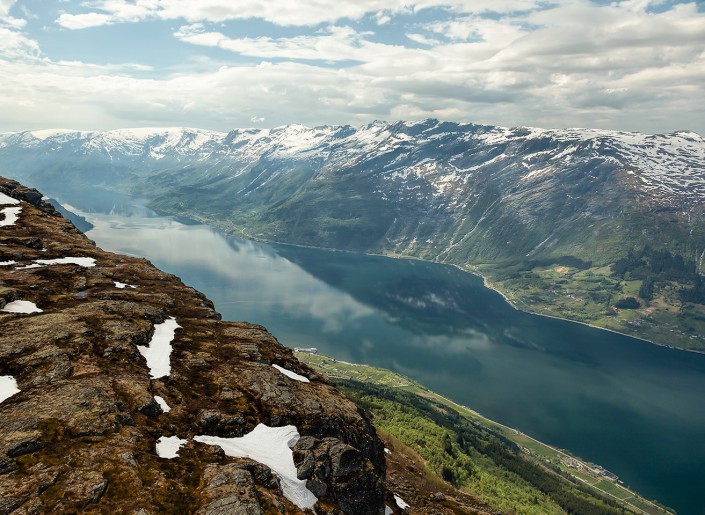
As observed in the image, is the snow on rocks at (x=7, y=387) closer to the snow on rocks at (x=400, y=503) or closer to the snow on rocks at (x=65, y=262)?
the snow on rocks at (x=400, y=503)

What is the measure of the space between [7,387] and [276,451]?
21.9 metres

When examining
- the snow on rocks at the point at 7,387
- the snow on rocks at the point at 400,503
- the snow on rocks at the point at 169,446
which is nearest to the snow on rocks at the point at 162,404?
the snow on rocks at the point at 169,446

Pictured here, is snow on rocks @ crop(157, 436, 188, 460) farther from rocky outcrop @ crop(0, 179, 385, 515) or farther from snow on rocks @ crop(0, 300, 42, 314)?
snow on rocks @ crop(0, 300, 42, 314)

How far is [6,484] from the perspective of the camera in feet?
80.9

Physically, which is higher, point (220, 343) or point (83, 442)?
point (83, 442)

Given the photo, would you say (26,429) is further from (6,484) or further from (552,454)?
(552,454)

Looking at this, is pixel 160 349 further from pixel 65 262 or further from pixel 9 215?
pixel 9 215

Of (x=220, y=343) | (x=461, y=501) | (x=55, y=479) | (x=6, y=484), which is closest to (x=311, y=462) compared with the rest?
(x=55, y=479)

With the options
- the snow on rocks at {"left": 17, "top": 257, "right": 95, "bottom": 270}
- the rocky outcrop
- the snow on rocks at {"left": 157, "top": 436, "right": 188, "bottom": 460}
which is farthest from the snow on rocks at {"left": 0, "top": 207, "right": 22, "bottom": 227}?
the snow on rocks at {"left": 157, "top": 436, "right": 188, "bottom": 460}

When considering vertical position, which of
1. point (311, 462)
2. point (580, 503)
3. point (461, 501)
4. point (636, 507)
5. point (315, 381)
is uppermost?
point (311, 462)

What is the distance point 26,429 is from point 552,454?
21812cm

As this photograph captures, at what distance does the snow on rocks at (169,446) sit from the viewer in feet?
104

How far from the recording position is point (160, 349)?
161 feet

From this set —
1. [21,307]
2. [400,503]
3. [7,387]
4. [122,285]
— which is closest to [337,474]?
[400,503]
